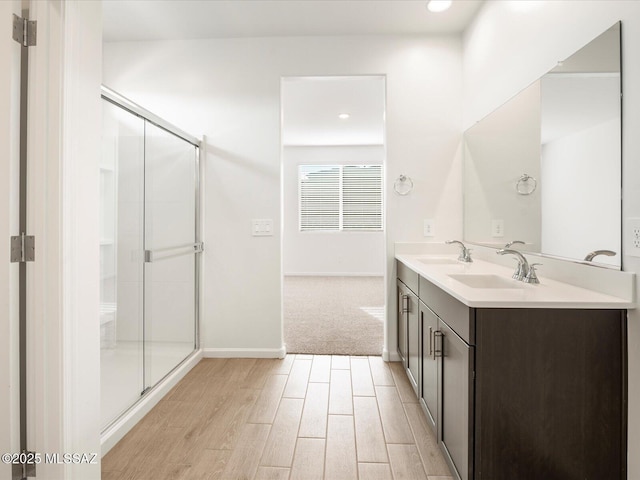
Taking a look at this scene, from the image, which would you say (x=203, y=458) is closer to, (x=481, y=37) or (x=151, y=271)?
(x=151, y=271)

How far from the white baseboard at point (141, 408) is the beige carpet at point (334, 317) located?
2.92ft

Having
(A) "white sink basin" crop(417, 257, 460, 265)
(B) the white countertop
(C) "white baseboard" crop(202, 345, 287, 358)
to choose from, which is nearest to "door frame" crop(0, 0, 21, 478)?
(B) the white countertop

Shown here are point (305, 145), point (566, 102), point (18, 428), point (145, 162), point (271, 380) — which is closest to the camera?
point (18, 428)

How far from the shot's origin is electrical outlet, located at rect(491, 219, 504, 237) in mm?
2389

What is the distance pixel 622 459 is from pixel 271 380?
1934 mm

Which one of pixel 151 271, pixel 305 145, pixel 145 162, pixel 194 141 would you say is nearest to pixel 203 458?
pixel 151 271

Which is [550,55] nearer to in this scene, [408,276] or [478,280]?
[478,280]

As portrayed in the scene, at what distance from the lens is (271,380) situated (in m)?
2.68

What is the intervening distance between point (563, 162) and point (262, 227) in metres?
2.09

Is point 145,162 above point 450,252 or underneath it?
above

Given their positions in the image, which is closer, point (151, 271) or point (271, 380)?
point (151, 271)

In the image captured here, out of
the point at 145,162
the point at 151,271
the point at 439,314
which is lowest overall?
the point at 439,314

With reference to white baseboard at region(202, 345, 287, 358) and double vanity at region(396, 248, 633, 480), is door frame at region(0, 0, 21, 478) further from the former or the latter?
white baseboard at region(202, 345, 287, 358)

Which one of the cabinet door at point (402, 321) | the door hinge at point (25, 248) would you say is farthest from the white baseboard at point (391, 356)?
the door hinge at point (25, 248)
